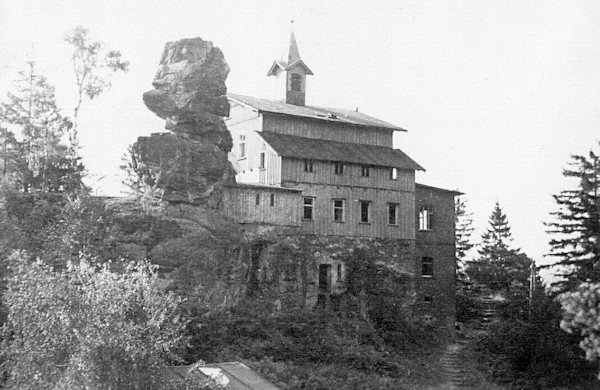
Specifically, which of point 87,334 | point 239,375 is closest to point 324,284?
point 239,375

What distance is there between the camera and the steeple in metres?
44.6

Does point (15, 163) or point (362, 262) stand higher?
point (15, 163)

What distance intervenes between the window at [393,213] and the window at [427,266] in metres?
3.96

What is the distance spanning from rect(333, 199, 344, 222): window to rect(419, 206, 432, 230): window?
696 centimetres

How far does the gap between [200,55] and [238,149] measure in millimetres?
8663

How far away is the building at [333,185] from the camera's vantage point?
36.1 m

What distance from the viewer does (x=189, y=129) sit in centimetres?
3244

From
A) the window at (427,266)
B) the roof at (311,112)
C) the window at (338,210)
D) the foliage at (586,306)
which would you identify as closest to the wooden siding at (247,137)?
the roof at (311,112)

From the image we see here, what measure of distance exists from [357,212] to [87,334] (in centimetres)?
2307

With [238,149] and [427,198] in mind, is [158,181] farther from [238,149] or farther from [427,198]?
[427,198]

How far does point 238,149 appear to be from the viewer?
1582 inches

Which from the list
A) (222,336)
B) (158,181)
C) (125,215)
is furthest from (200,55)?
(222,336)

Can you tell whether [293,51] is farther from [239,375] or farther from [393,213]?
[239,375]

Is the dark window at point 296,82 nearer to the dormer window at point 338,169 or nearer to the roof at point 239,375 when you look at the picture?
the dormer window at point 338,169
